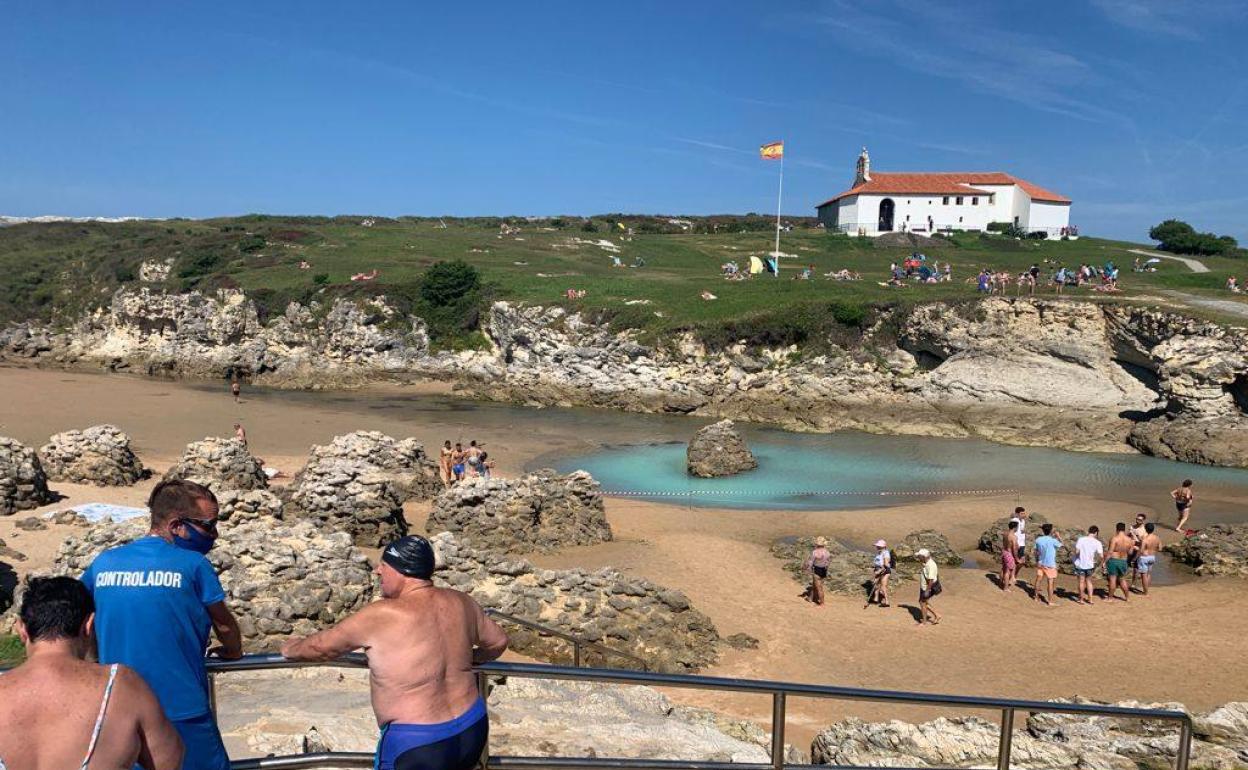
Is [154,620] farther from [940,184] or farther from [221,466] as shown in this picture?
[940,184]

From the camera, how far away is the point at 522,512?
18.6 meters

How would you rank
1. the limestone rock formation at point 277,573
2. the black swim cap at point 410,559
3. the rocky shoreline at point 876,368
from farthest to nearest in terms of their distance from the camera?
the rocky shoreline at point 876,368 < the limestone rock formation at point 277,573 < the black swim cap at point 410,559

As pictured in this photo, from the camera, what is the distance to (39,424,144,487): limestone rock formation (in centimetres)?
2100

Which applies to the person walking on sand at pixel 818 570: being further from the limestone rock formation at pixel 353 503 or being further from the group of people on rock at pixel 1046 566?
the limestone rock formation at pixel 353 503

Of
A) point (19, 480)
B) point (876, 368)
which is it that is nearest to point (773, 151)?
point (876, 368)

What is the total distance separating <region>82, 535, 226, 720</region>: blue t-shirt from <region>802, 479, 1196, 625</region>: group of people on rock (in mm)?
12936

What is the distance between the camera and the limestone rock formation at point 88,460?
2100 cm

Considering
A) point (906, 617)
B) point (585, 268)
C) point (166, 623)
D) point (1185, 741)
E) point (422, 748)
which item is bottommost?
point (906, 617)

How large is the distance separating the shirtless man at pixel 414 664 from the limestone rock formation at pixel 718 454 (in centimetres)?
2301

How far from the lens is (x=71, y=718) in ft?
9.82

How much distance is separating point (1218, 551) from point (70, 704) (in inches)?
832

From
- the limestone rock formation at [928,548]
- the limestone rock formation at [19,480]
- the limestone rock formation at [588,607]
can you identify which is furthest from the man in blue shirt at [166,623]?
the limestone rock formation at [19,480]

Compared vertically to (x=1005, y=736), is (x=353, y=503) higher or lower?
lower

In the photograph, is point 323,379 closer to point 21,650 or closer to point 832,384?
point 832,384
